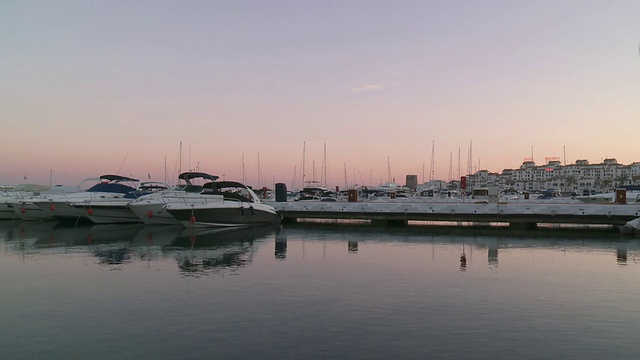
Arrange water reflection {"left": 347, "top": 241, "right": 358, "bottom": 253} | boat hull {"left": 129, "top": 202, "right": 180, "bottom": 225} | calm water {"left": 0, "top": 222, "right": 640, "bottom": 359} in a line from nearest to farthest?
calm water {"left": 0, "top": 222, "right": 640, "bottom": 359} → water reflection {"left": 347, "top": 241, "right": 358, "bottom": 253} → boat hull {"left": 129, "top": 202, "right": 180, "bottom": 225}

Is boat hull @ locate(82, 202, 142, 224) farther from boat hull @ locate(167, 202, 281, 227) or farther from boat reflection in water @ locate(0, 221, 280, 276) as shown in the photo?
boat hull @ locate(167, 202, 281, 227)

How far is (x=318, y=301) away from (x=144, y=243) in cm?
1340

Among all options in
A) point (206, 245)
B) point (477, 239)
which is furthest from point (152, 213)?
point (477, 239)

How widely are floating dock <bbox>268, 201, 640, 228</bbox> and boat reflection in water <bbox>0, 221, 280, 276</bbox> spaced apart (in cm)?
403

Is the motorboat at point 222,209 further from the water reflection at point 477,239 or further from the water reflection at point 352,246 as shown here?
the water reflection at point 352,246

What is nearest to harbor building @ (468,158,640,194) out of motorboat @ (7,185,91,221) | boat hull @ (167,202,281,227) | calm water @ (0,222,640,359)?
boat hull @ (167,202,281,227)

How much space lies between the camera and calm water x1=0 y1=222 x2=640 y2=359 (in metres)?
7.99

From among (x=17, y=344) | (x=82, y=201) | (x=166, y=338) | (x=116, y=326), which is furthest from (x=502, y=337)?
(x=82, y=201)

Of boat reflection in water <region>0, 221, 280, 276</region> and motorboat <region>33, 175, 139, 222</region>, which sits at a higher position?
motorboat <region>33, 175, 139, 222</region>

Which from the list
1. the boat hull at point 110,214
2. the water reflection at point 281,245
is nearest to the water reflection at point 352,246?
the water reflection at point 281,245

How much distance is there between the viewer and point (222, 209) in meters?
28.0

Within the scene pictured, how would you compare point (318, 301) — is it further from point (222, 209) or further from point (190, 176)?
point (190, 176)

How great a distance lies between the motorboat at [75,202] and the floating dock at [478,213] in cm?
1139

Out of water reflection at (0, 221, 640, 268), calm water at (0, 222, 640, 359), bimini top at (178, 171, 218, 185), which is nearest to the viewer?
calm water at (0, 222, 640, 359)
